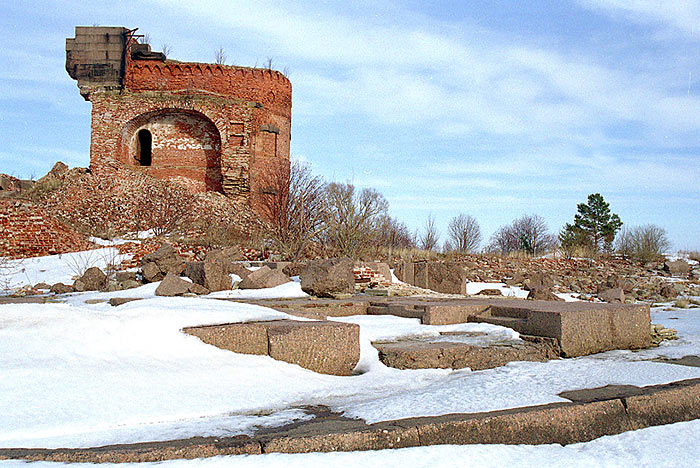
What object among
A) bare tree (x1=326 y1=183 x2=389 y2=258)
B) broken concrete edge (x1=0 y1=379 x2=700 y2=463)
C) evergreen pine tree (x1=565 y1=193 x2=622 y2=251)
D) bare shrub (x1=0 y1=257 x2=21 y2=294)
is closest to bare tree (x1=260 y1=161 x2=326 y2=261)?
bare tree (x1=326 y1=183 x2=389 y2=258)

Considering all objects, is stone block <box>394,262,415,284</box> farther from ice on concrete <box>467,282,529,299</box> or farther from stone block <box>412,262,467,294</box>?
ice on concrete <box>467,282,529,299</box>

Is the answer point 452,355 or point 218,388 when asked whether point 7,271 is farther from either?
point 452,355

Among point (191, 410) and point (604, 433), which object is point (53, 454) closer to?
point (191, 410)

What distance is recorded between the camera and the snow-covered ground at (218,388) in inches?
120

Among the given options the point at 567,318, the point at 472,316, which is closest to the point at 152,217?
the point at 472,316

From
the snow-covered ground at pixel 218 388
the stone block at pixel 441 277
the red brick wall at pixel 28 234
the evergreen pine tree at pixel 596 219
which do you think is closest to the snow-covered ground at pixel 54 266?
the red brick wall at pixel 28 234

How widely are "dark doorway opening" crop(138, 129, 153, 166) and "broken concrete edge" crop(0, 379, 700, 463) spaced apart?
2217 centimetres

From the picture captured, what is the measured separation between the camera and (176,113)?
22.4m

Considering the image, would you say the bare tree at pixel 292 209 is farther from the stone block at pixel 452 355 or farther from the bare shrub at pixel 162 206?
the stone block at pixel 452 355

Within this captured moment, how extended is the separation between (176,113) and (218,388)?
66.6 feet

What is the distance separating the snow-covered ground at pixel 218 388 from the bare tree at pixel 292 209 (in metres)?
9.27

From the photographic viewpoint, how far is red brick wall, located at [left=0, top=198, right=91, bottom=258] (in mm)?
14703

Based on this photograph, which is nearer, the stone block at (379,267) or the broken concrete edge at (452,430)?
the broken concrete edge at (452,430)

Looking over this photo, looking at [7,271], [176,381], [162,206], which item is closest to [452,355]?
A: [176,381]
